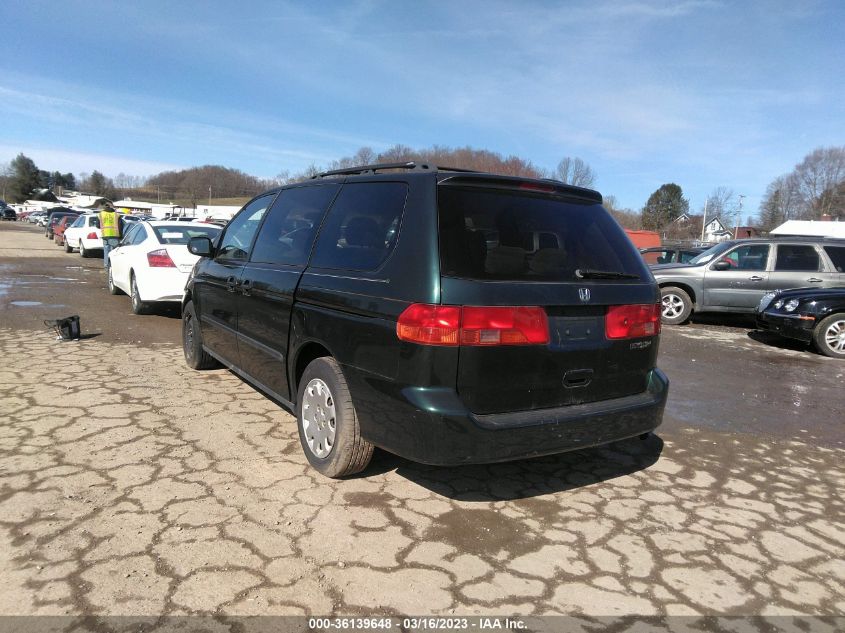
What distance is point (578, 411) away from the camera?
117 inches

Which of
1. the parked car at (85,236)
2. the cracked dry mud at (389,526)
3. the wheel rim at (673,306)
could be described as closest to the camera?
the cracked dry mud at (389,526)

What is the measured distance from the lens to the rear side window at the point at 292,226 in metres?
3.77

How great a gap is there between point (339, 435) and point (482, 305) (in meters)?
1.16

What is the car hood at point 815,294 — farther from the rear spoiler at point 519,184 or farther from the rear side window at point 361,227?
the rear side window at point 361,227

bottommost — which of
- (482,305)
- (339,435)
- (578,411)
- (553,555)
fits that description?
(553,555)

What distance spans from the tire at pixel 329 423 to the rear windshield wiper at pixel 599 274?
4.62 ft

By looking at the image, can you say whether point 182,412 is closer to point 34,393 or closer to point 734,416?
point 34,393

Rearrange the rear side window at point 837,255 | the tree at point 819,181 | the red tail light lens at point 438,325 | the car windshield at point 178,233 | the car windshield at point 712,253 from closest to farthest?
the red tail light lens at point 438,325
the car windshield at point 178,233
the rear side window at point 837,255
the car windshield at point 712,253
the tree at point 819,181

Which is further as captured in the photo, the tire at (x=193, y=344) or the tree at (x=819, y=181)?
the tree at (x=819, y=181)

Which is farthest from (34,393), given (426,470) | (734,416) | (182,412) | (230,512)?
(734,416)

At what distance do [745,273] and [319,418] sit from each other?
375 inches

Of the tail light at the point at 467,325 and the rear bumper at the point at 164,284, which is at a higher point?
the tail light at the point at 467,325

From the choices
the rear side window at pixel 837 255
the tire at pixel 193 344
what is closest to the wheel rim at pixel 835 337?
the rear side window at pixel 837 255

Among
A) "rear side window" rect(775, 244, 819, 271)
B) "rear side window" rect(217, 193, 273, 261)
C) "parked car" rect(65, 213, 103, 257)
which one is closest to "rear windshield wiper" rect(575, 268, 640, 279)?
"rear side window" rect(217, 193, 273, 261)
